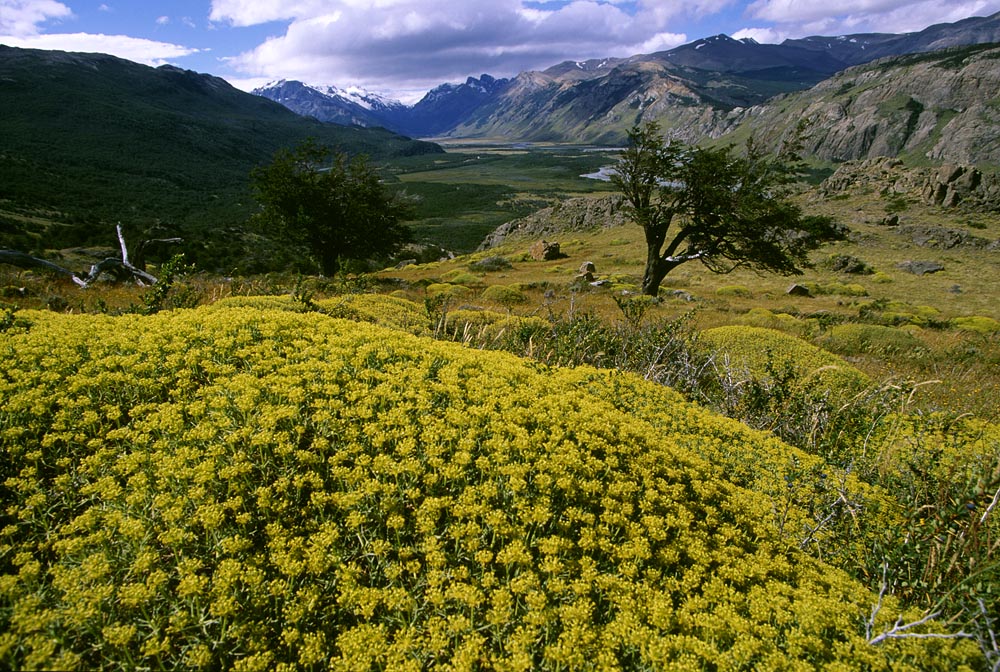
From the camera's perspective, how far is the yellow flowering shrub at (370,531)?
265 centimetres

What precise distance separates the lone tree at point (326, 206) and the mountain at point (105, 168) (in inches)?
84.5

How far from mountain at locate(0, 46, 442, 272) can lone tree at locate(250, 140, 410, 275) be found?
2.15 m

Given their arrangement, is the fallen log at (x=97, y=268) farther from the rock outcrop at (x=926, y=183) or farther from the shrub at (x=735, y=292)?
the rock outcrop at (x=926, y=183)

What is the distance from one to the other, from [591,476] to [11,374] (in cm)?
491

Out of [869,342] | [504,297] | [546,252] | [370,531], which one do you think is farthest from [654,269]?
[546,252]

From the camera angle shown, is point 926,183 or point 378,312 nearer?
point 378,312

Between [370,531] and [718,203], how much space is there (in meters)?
25.0

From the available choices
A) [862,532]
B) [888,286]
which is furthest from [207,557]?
[888,286]

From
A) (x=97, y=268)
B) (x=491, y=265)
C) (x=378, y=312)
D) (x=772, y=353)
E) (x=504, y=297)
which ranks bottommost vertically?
(x=491, y=265)

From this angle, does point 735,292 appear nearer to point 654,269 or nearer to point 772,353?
point 654,269

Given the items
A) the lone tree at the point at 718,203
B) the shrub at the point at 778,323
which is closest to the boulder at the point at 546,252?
the lone tree at the point at 718,203

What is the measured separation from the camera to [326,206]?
2972 centimetres

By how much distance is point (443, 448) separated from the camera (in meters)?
3.69

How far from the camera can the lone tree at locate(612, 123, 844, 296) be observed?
23.4 meters
